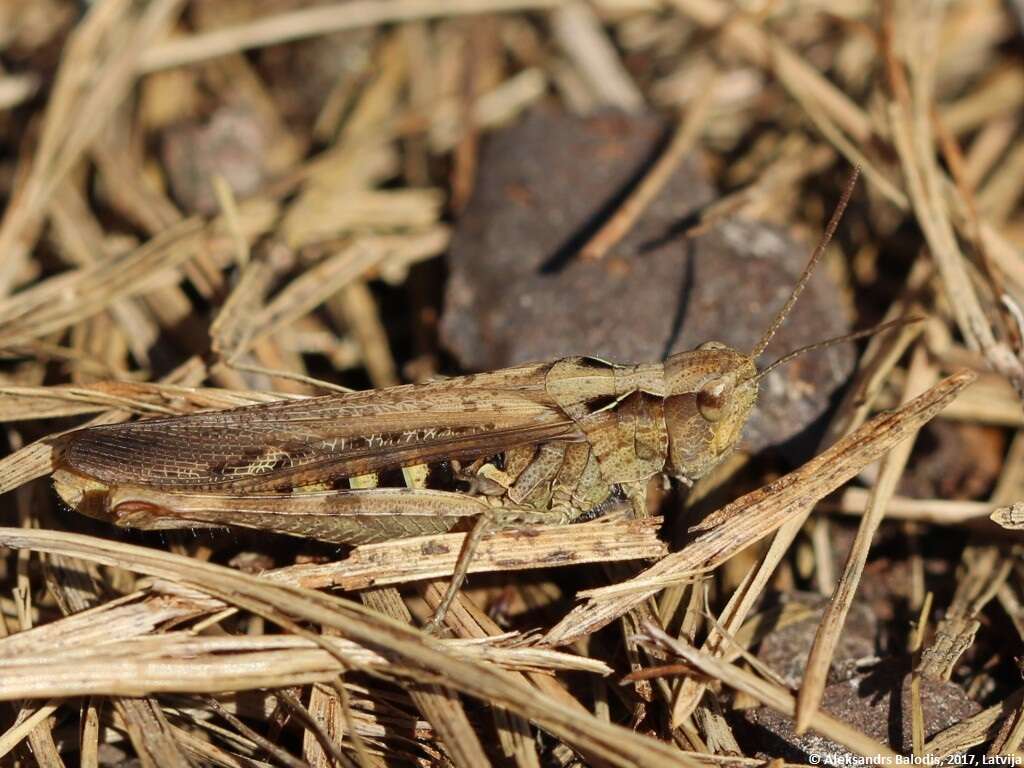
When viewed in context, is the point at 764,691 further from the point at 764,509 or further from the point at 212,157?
the point at 212,157

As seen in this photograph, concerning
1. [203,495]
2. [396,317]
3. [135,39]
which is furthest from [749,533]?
[135,39]

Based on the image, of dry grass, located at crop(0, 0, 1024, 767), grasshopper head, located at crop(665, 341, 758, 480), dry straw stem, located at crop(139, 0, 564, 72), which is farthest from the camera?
dry straw stem, located at crop(139, 0, 564, 72)

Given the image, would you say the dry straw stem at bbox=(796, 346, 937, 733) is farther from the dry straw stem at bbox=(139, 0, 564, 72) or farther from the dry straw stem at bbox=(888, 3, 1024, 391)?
the dry straw stem at bbox=(139, 0, 564, 72)

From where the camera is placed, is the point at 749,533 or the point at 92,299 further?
the point at 92,299

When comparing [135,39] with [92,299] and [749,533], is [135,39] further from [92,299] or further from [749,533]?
[749,533]

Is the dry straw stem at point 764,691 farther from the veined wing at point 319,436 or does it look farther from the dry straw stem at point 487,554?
the veined wing at point 319,436

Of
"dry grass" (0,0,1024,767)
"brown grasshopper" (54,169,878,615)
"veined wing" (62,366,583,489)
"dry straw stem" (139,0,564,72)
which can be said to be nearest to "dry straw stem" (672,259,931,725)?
"dry grass" (0,0,1024,767)
